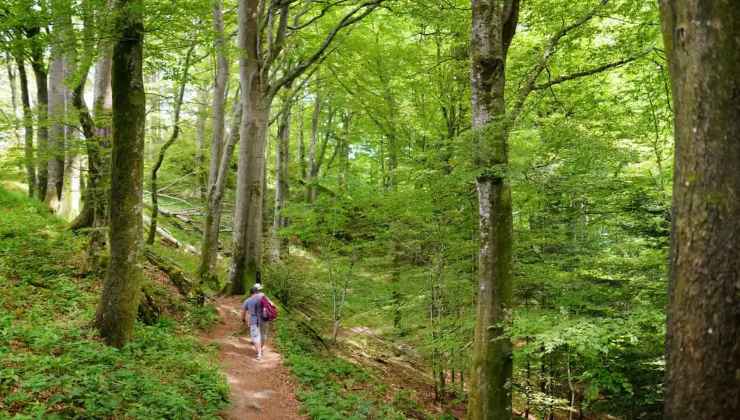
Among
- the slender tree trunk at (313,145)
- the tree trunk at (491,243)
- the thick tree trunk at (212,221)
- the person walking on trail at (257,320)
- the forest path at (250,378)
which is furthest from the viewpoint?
the slender tree trunk at (313,145)

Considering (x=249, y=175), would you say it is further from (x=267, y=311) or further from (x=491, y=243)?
(x=491, y=243)

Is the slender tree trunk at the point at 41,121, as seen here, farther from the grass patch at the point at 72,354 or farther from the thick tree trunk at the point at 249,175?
the thick tree trunk at the point at 249,175

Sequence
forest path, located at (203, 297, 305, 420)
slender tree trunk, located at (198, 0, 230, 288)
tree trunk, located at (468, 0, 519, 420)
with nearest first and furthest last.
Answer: tree trunk, located at (468, 0, 519, 420) < forest path, located at (203, 297, 305, 420) < slender tree trunk, located at (198, 0, 230, 288)

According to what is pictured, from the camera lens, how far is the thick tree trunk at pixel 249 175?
39.2 ft

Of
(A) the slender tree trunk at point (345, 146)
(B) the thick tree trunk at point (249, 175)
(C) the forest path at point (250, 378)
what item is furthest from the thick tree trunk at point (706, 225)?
(A) the slender tree trunk at point (345, 146)

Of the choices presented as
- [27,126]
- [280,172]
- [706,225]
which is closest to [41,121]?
[27,126]

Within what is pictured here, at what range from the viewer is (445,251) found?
10359mm

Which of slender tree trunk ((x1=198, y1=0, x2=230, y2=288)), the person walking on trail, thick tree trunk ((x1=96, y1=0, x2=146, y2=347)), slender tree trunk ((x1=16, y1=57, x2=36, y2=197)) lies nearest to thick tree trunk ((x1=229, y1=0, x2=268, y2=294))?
slender tree trunk ((x1=198, y1=0, x2=230, y2=288))

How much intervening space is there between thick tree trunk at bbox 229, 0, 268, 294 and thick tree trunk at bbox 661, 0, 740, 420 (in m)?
10.9

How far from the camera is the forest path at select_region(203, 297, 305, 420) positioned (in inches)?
270

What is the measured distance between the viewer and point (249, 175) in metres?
12.2

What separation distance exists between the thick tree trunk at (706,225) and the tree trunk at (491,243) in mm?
3779

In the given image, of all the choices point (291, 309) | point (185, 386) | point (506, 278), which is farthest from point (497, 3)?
point (291, 309)

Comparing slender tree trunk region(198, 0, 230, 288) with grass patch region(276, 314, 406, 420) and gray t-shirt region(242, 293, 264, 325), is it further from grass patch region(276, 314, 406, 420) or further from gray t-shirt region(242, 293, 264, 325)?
gray t-shirt region(242, 293, 264, 325)
